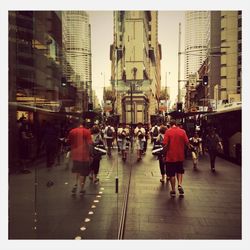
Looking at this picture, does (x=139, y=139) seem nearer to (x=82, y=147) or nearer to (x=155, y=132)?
(x=155, y=132)

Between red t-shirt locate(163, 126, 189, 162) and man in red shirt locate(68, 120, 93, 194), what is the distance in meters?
1.57

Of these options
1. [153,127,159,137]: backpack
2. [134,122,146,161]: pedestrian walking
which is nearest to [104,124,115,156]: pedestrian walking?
[134,122,146,161]: pedestrian walking

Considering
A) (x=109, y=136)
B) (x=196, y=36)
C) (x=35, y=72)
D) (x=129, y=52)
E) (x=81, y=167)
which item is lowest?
(x=81, y=167)

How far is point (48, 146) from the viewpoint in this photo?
6.78 m

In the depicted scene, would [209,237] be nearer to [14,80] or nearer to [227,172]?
[14,80]

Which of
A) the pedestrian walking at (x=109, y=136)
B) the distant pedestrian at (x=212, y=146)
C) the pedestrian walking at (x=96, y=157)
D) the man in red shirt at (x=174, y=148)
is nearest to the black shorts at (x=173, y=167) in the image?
the man in red shirt at (x=174, y=148)

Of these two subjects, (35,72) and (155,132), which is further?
(155,132)

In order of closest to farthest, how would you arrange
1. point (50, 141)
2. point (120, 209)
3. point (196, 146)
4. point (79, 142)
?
1. point (120, 209)
2. point (79, 142)
3. point (50, 141)
4. point (196, 146)

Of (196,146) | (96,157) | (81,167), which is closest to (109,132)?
(196,146)

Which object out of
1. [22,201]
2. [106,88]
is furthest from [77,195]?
[106,88]

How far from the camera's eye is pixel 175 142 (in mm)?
5668

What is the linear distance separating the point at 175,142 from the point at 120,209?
5.67 ft

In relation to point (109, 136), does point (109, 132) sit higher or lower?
higher

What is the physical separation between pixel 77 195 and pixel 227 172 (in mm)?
4685
